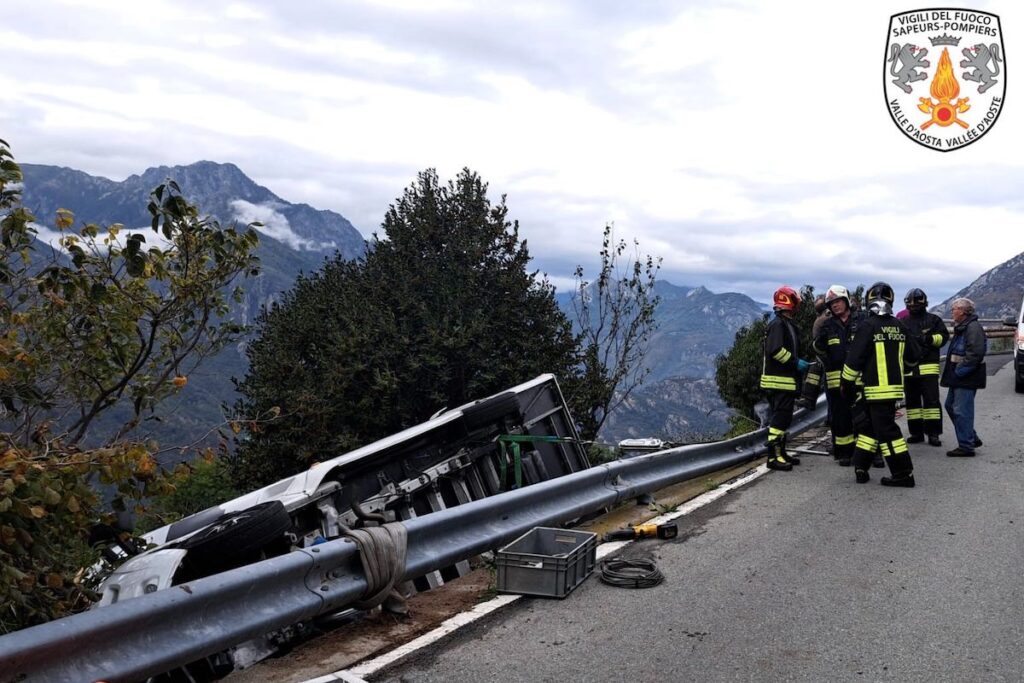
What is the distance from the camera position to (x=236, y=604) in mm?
3783

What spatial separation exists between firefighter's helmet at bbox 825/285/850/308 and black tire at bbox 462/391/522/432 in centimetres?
406

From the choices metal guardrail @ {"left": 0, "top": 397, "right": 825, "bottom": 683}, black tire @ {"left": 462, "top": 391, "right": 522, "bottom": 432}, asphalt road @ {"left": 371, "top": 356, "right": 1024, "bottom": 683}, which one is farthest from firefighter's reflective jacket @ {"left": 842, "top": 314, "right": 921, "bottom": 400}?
metal guardrail @ {"left": 0, "top": 397, "right": 825, "bottom": 683}

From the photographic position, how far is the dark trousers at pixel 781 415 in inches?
368

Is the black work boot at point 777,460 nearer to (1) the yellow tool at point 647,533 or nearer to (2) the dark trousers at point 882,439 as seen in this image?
(2) the dark trousers at point 882,439

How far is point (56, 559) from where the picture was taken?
14.7 feet

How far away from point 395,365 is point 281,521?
1560 cm

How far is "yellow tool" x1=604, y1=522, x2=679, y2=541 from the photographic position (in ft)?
20.4

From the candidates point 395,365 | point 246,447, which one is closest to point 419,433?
point 395,365

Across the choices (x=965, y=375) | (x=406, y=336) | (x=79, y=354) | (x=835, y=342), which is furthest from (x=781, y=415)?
(x=406, y=336)

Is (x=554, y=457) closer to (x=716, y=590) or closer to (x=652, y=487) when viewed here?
(x=652, y=487)

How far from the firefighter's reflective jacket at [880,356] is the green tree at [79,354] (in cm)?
568

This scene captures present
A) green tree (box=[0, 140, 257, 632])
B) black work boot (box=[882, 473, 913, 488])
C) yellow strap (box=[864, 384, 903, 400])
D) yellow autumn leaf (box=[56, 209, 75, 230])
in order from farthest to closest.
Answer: yellow strap (box=[864, 384, 903, 400]) → black work boot (box=[882, 473, 913, 488]) → yellow autumn leaf (box=[56, 209, 75, 230]) → green tree (box=[0, 140, 257, 632])

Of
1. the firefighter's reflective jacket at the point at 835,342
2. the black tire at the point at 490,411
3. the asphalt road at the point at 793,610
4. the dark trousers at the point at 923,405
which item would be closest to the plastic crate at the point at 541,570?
the asphalt road at the point at 793,610

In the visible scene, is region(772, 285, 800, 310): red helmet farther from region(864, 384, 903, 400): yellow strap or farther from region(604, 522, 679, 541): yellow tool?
region(604, 522, 679, 541): yellow tool
